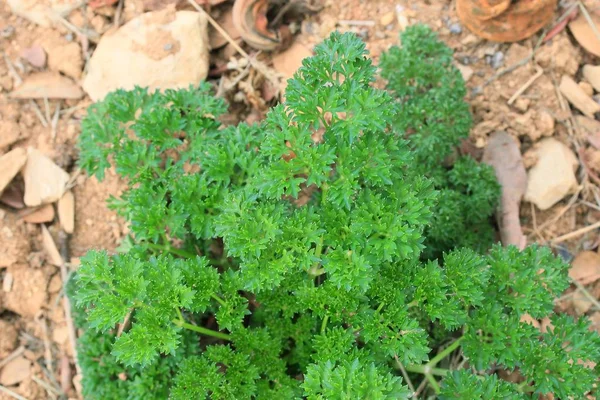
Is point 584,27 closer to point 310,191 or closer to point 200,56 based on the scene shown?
point 310,191

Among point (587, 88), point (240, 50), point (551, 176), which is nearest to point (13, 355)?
point (240, 50)

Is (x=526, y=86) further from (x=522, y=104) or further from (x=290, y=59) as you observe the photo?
(x=290, y=59)

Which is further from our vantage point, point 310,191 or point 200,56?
point 200,56

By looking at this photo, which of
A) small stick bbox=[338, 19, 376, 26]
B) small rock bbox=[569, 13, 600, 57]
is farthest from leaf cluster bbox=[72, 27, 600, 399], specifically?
small rock bbox=[569, 13, 600, 57]

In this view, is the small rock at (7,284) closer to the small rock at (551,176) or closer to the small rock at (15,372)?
the small rock at (15,372)

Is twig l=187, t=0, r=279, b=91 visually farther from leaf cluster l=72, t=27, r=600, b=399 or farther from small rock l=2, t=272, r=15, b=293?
small rock l=2, t=272, r=15, b=293

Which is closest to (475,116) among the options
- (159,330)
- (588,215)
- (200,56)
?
(588,215)
